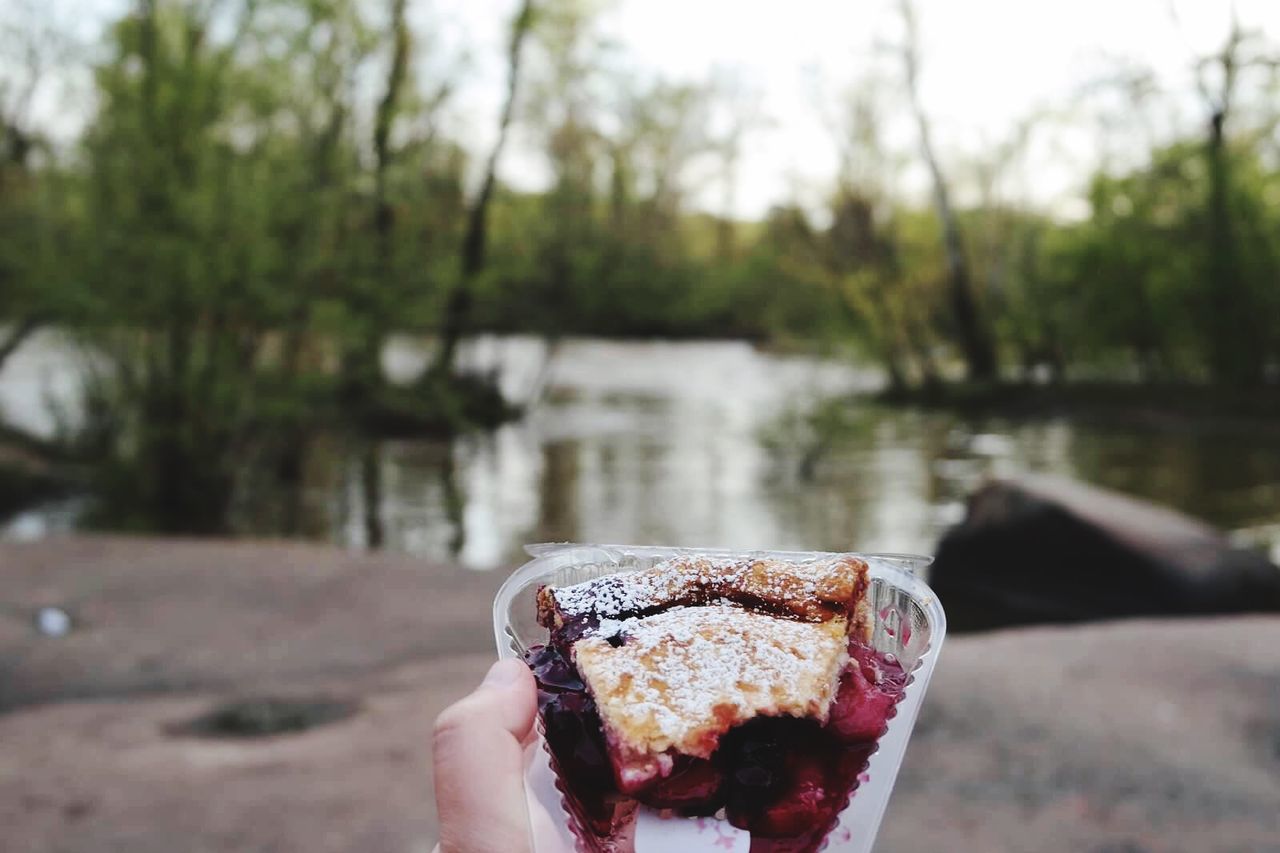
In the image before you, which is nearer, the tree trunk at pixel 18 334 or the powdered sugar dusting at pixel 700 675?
the powdered sugar dusting at pixel 700 675

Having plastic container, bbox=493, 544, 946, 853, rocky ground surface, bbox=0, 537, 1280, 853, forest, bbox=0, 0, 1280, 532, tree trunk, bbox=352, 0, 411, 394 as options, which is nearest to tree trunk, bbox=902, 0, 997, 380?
forest, bbox=0, 0, 1280, 532

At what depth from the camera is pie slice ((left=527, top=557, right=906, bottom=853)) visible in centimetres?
92

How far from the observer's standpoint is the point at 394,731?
→ 13.2 ft

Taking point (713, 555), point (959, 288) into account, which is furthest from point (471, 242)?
point (713, 555)

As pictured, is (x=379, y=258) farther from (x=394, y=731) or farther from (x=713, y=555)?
(x=713, y=555)

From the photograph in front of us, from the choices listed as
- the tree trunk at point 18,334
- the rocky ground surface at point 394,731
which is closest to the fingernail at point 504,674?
the rocky ground surface at point 394,731

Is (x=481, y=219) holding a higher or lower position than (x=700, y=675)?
higher

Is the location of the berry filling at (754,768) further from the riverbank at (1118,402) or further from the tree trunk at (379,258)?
the riverbank at (1118,402)

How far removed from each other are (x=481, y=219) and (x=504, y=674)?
11994 mm

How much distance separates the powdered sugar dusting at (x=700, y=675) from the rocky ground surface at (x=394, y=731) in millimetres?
2408

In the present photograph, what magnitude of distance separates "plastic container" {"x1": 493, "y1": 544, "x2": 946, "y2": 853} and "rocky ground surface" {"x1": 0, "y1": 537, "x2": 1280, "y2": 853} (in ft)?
7.48

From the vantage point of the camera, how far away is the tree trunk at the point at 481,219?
39.1 ft

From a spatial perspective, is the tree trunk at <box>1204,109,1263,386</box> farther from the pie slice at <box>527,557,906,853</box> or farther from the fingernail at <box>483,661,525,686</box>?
the fingernail at <box>483,661,525,686</box>

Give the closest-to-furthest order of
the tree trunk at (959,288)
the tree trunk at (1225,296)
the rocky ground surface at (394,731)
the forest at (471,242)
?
the rocky ground surface at (394,731) → the forest at (471,242) → the tree trunk at (1225,296) → the tree trunk at (959,288)
